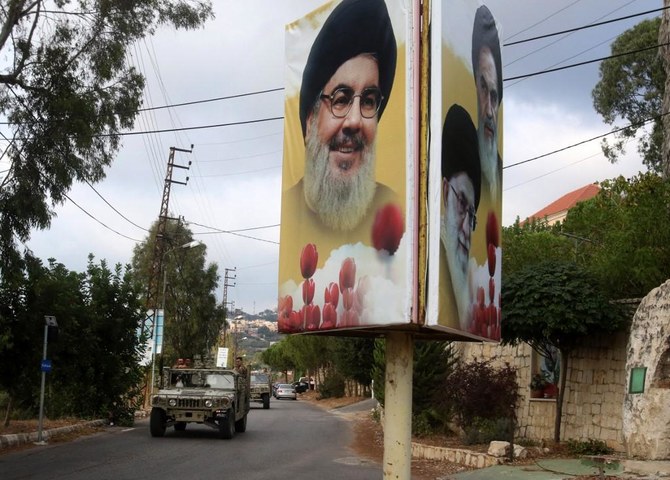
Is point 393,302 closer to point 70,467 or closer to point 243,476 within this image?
point 243,476

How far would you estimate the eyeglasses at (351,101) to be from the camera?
7.21 metres

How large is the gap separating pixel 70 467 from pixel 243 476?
9.78 ft

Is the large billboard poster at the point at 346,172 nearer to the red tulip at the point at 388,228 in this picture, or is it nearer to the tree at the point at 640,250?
the red tulip at the point at 388,228

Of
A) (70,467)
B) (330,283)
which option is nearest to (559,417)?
(70,467)

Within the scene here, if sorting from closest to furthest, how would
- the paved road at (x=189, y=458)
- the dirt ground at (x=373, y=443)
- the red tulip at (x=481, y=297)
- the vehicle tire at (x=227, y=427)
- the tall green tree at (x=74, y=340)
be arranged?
the red tulip at (x=481, y=297) < the paved road at (x=189, y=458) < the dirt ground at (x=373, y=443) < the tall green tree at (x=74, y=340) < the vehicle tire at (x=227, y=427)

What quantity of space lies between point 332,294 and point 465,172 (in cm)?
173

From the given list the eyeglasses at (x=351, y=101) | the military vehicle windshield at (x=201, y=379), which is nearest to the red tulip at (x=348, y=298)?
the eyeglasses at (x=351, y=101)

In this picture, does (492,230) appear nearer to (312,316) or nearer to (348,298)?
(348,298)

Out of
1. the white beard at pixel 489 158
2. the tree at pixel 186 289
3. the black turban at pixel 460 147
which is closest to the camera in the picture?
the black turban at pixel 460 147

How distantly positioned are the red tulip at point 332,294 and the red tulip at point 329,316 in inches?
1.5

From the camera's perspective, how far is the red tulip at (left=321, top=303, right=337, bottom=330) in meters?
7.04

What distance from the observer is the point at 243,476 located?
41.5ft

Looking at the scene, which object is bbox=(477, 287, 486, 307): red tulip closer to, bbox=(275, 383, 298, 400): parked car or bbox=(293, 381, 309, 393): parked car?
bbox=(275, 383, 298, 400): parked car

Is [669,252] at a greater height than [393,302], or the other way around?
[669,252]
